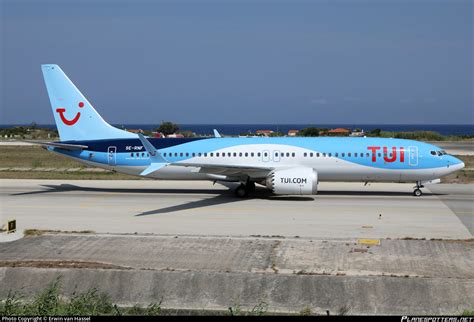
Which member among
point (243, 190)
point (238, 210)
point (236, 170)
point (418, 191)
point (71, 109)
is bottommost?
point (238, 210)

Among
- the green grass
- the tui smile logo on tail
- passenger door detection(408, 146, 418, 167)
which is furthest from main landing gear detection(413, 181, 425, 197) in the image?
the tui smile logo on tail

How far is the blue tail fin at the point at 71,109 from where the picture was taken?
3400cm

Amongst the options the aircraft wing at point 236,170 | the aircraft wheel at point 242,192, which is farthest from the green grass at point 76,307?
the aircraft wheel at point 242,192

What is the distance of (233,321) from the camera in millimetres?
8805

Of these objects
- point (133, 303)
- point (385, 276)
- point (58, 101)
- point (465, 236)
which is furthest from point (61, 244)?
point (58, 101)

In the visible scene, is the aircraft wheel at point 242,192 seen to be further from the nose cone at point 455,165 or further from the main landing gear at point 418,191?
the nose cone at point 455,165

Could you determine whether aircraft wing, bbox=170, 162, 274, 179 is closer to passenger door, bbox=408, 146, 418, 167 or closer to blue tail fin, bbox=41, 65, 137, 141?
blue tail fin, bbox=41, 65, 137, 141

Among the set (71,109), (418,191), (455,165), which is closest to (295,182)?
(418,191)

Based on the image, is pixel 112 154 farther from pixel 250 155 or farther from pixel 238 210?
pixel 238 210

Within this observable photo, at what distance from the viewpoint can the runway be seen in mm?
22438

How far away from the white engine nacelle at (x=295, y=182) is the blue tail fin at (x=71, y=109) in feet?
32.3

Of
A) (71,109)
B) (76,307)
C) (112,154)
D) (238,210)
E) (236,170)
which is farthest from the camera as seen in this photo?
(71,109)

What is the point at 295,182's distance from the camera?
2975cm

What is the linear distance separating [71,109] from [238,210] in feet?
44.3
